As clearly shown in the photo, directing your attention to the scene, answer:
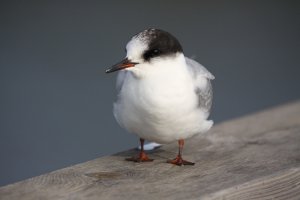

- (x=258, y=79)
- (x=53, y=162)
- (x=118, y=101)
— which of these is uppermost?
(x=118, y=101)

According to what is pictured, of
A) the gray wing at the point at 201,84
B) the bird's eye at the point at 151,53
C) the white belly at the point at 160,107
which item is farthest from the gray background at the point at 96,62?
the bird's eye at the point at 151,53

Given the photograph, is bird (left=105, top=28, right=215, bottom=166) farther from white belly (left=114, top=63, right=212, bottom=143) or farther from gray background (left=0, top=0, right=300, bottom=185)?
gray background (left=0, top=0, right=300, bottom=185)

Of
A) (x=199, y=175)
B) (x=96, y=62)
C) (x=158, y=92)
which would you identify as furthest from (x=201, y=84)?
(x=96, y=62)

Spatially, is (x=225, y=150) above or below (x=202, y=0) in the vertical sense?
below

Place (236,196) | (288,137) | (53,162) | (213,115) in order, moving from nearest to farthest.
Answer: (236,196), (288,137), (53,162), (213,115)

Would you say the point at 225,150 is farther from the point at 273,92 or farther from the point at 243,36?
the point at 243,36

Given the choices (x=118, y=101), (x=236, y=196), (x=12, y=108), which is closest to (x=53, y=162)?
(x=12, y=108)
